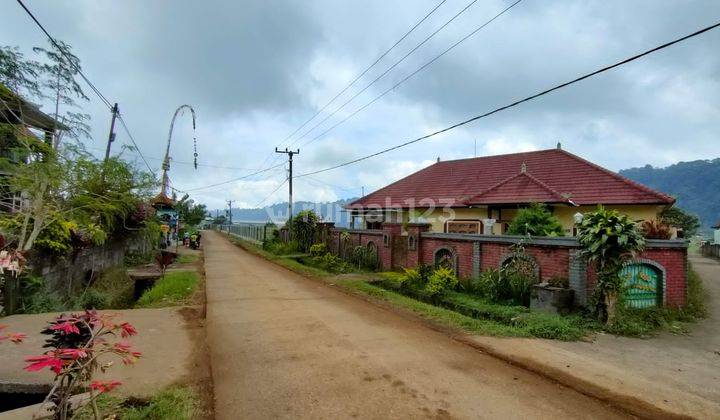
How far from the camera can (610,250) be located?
24.3ft

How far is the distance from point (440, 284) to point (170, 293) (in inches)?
277

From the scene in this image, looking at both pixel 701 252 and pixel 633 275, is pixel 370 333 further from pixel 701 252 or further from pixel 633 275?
pixel 701 252

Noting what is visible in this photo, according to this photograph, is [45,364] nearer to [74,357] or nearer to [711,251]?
[74,357]

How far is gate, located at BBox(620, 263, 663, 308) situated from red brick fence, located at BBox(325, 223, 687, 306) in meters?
0.08

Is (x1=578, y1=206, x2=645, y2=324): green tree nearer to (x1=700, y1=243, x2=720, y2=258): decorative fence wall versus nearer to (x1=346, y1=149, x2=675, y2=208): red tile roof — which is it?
(x1=346, y1=149, x2=675, y2=208): red tile roof

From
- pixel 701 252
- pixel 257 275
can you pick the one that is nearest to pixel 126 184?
pixel 257 275

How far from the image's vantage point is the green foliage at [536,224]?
438 inches

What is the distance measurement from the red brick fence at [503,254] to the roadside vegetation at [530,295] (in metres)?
0.28

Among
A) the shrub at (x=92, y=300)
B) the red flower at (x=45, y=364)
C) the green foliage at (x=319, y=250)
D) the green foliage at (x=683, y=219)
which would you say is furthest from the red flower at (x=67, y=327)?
the green foliage at (x=683, y=219)

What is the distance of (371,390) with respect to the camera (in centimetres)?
434

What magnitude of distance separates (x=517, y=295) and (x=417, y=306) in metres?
2.35

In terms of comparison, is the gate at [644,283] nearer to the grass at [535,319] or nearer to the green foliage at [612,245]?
the grass at [535,319]

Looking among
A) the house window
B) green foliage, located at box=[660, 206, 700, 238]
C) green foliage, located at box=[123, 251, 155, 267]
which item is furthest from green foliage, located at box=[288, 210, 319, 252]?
green foliage, located at box=[660, 206, 700, 238]

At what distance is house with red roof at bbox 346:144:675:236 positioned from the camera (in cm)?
1506
